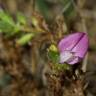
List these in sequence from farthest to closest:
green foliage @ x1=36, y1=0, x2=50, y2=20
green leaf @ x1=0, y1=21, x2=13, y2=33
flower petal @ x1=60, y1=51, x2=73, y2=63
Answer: green foliage @ x1=36, y1=0, x2=50, y2=20 < green leaf @ x1=0, y1=21, x2=13, y2=33 < flower petal @ x1=60, y1=51, x2=73, y2=63

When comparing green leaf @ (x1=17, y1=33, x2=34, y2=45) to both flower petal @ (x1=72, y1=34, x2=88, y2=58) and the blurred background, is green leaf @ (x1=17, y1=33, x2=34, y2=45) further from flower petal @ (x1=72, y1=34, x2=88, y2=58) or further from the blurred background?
flower petal @ (x1=72, y1=34, x2=88, y2=58)

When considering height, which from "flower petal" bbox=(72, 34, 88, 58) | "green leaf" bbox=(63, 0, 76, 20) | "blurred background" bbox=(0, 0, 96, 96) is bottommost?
"blurred background" bbox=(0, 0, 96, 96)

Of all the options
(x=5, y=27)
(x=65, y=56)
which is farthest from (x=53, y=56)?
(x=5, y=27)

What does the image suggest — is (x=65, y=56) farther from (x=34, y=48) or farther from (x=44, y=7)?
(x=44, y=7)

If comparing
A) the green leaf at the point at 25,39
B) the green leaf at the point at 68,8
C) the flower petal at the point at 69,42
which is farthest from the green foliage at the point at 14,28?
the flower petal at the point at 69,42

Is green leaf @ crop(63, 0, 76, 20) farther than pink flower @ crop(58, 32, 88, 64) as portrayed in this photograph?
Yes

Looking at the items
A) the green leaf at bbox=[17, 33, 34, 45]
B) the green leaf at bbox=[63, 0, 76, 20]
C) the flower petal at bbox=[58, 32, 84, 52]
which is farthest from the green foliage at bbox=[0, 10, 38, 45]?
the flower petal at bbox=[58, 32, 84, 52]

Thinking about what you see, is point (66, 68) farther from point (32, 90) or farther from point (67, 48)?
point (32, 90)
